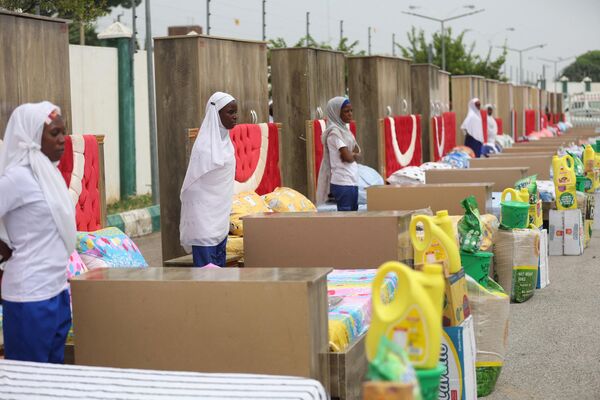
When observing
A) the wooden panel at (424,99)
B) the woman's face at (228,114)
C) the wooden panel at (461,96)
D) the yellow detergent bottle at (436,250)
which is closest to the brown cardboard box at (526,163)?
the wooden panel at (424,99)

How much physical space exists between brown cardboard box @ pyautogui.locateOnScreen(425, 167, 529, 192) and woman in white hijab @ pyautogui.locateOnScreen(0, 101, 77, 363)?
707 centimetres

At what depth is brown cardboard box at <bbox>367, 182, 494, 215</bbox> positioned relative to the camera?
8953 mm

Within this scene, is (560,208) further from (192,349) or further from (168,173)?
(192,349)

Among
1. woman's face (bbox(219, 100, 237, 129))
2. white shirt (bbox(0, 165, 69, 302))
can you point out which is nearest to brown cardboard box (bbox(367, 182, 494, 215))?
woman's face (bbox(219, 100, 237, 129))

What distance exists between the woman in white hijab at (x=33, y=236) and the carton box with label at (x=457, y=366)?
185 cm

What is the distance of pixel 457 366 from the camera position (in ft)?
17.1

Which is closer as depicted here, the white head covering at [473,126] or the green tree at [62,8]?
the green tree at [62,8]

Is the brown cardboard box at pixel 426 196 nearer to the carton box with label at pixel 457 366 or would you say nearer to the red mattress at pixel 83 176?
the red mattress at pixel 83 176

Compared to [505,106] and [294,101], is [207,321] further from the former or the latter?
[505,106]

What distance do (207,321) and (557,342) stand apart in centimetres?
330

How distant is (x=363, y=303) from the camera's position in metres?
5.45

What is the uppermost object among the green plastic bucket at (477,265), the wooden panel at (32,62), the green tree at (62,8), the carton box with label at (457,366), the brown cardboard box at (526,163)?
the green tree at (62,8)

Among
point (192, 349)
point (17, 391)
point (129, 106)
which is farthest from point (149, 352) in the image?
point (129, 106)

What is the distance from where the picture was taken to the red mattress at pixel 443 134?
53.8 feet
